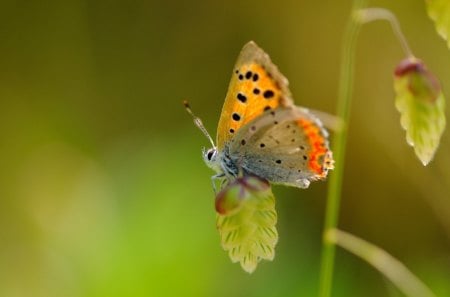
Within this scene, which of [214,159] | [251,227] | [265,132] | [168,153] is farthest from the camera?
[168,153]

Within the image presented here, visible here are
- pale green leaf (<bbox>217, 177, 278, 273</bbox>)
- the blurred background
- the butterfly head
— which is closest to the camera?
pale green leaf (<bbox>217, 177, 278, 273</bbox>)

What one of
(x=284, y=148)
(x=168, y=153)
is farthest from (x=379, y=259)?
(x=168, y=153)

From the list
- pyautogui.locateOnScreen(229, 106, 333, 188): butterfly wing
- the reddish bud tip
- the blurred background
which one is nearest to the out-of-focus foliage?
the reddish bud tip

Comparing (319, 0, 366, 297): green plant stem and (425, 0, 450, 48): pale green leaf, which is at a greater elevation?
(425, 0, 450, 48): pale green leaf

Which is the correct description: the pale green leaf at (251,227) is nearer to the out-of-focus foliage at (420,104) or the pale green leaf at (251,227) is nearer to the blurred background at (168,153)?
the out-of-focus foliage at (420,104)

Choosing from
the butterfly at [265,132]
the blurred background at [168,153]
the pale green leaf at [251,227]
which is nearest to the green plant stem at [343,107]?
the butterfly at [265,132]

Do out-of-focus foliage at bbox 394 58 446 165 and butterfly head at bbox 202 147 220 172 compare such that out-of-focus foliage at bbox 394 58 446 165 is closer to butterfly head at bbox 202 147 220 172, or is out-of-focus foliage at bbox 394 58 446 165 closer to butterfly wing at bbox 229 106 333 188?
butterfly wing at bbox 229 106 333 188

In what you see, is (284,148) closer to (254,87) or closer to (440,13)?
(254,87)
